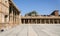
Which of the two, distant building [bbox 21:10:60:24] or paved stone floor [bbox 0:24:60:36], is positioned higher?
distant building [bbox 21:10:60:24]

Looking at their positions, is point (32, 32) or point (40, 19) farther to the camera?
point (40, 19)

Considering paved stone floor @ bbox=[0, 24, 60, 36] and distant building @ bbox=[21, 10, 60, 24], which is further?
distant building @ bbox=[21, 10, 60, 24]

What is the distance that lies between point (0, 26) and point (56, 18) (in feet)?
207

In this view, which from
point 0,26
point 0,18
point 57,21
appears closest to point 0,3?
point 0,18

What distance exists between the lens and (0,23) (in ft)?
58.8

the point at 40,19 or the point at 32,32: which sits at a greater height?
the point at 40,19

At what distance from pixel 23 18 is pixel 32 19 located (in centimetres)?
561

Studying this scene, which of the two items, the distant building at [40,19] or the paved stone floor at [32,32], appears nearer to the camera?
the paved stone floor at [32,32]

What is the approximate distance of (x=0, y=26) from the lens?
17766 mm

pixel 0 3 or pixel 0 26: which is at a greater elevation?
pixel 0 3

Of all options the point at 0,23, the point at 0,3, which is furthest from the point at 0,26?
the point at 0,3

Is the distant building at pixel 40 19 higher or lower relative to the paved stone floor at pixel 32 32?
higher

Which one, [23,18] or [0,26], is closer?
[0,26]

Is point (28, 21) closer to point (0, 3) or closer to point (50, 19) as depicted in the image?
point (50, 19)
